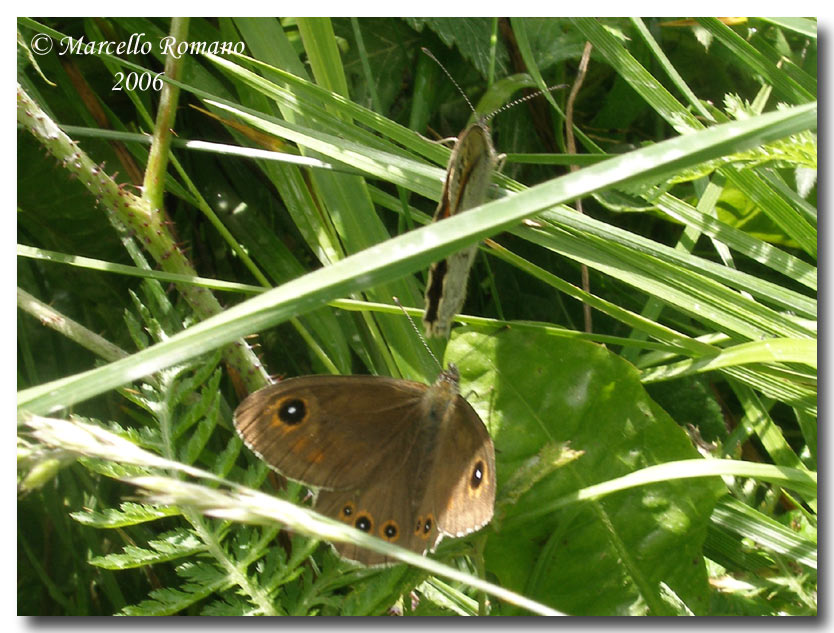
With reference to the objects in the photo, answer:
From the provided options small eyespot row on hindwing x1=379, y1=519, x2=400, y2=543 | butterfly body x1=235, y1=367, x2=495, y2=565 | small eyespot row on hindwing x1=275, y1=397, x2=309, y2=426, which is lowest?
small eyespot row on hindwing x1=379, y1=519, x2=400, y2=543

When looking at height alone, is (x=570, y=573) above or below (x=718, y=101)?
below

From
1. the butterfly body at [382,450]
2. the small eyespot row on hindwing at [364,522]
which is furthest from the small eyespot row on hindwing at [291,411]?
the small eyespot row on hindwing at [364,522]

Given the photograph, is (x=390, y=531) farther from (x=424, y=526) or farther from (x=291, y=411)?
(x=291, y=411)

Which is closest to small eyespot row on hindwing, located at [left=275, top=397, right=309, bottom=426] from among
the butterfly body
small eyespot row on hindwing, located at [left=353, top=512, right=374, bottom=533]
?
the butterfly body

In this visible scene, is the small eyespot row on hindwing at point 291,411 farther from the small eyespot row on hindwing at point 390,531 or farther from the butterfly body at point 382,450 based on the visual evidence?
the small eyespot row on hindwing at point 390,531

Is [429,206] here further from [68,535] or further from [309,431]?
[68,535]

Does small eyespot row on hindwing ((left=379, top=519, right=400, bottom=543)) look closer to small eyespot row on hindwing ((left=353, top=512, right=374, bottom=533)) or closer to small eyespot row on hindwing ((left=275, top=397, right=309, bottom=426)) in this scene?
small eyespot row on hindwing ((left=353, top=512, right=374, bottom=533))

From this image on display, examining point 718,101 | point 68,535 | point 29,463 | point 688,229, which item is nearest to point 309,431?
point 29,463

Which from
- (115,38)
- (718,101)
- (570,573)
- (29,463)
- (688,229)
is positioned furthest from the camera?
(718,101)
